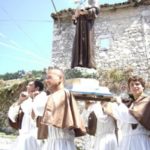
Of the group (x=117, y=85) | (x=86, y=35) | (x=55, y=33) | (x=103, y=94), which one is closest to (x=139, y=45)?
(x=117, y=85)

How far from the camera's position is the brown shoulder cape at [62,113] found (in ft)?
10.4

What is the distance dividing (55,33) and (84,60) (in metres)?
8.24

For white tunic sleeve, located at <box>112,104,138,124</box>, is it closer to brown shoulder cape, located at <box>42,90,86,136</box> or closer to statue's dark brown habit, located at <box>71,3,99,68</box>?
brown shoulder cape, located at <box>42,90,86,136</box>

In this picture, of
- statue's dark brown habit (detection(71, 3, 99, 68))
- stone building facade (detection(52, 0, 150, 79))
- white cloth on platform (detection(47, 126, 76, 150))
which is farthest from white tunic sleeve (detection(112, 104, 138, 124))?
stone building facade (detection(52, 0, 150, 79))

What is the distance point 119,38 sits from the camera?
12406 millimetres

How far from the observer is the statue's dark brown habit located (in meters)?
5.36

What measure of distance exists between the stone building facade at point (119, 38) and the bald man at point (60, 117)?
27.6 feet

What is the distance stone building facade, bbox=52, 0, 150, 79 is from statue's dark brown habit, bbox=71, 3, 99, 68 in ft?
20.8

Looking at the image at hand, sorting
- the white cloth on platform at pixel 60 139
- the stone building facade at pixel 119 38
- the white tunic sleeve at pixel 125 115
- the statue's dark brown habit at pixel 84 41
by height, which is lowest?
the white cloth on platform at pixel 60 139

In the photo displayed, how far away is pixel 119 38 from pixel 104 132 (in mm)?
7963

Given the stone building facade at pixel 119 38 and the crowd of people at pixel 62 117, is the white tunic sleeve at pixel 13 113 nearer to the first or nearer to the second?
the crowd of people at pixel 62 117

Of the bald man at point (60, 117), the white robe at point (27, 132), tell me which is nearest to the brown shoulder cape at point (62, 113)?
the bald man at point (60, 117)

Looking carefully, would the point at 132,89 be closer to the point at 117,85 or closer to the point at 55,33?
the point at 117,85

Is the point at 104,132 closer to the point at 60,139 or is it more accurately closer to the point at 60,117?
the point at 60,139
